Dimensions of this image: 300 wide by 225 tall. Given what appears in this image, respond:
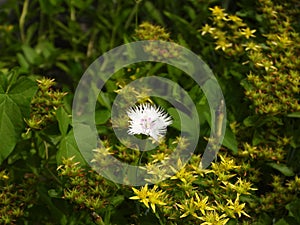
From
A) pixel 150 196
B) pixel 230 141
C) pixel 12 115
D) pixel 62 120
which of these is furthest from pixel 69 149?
pixel 230 141

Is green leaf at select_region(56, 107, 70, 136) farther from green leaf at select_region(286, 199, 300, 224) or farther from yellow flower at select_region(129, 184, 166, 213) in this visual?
green leaf at select_region(286, 199, 300, 224)

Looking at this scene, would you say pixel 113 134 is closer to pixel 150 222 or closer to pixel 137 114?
pixel 137 114

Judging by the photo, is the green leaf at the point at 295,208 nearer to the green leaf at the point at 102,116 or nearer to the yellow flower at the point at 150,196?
the yellow flower at the point at 150,196

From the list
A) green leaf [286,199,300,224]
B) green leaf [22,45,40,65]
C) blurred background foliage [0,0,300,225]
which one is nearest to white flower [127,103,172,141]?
blurred background foliage [0,0,300,225]

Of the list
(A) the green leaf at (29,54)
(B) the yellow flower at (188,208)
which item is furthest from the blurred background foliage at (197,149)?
(A) the green leaf at (29,54)

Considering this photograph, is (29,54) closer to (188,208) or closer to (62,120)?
(62,120)

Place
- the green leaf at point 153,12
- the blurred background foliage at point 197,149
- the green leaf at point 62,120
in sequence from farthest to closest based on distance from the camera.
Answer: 1. the green leaf at point 153,12
2. the green leaf at point 62,120
3. the blurred background foliage at point 197,149

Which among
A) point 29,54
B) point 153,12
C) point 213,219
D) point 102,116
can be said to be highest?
point 213,219
